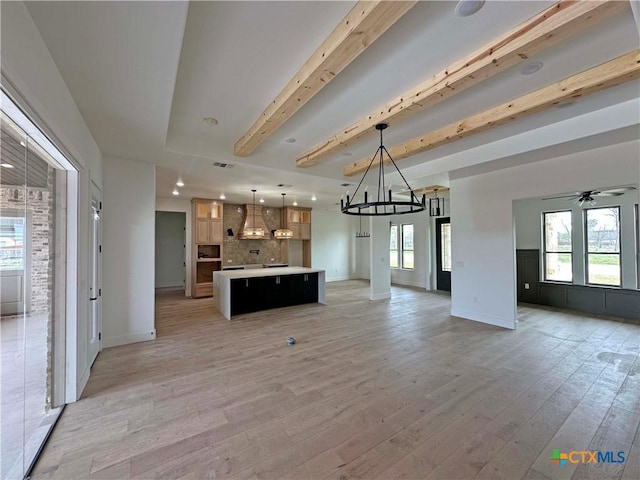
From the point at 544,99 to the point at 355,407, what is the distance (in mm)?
3714

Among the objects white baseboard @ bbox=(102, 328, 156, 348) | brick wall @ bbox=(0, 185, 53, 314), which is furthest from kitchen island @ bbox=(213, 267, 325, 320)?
brick wall @ bbox=(0, 185, 53, 314)

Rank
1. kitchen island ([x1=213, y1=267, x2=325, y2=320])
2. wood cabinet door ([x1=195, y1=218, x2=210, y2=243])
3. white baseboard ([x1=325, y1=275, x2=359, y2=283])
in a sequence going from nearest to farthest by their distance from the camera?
kitchen island ([x1=213, y1=267, x2=325, y2=320]) → wood cabinet door ([x1=195, y1=218, x2=210, y2=243]) → white baseboard ([x1=325, y1=275, x2=359, y2=283])

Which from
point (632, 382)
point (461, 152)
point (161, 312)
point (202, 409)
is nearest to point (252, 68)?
point (202, 409)

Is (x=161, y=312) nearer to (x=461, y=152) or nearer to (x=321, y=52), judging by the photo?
(x=321, y=52)

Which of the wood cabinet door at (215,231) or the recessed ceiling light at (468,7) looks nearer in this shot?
the recessed ceiling light at (468,7)

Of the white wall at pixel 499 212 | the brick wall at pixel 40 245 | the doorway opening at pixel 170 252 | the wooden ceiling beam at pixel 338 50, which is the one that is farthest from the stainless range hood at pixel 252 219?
the brick wall at pixel 40 245

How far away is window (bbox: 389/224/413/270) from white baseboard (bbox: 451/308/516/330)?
440 cm

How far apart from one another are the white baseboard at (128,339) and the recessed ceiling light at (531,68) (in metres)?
5.89

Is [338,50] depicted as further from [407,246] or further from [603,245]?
[407,246]

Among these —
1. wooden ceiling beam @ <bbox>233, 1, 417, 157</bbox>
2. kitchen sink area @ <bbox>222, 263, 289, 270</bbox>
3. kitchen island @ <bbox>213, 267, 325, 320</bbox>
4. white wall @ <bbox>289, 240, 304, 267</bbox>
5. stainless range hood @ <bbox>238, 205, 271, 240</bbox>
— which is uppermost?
wooden ceiling beam @ <bbox>233, 1, 417, 157</bbox>

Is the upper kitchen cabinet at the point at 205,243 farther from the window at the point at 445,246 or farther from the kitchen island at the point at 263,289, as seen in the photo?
the window at the point at 445,246

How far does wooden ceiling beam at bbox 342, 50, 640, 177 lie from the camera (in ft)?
8.07

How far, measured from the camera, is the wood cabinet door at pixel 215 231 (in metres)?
8.38

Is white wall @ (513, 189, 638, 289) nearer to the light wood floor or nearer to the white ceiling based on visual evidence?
the light wood floor
